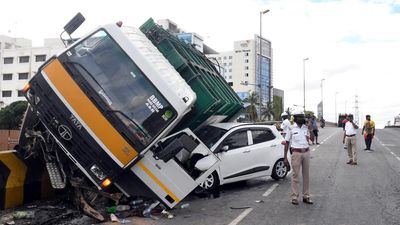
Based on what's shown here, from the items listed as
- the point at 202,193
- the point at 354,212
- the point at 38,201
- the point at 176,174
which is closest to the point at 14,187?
the point at 38,201

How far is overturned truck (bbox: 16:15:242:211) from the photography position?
6.44 meters

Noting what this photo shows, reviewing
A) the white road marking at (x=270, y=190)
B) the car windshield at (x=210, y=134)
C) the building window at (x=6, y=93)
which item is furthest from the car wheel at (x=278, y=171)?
the building window at (x=6, y=93)

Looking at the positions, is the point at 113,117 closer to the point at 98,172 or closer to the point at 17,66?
the point at 98,172

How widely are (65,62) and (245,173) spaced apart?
4898mm

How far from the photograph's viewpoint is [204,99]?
26.3 ft

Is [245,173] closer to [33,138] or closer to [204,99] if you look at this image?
[204,99]

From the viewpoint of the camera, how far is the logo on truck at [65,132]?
257 inches

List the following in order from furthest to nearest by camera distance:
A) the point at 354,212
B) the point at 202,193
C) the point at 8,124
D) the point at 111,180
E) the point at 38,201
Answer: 1. the point at 8,124
2. the point at 202,193
3. the point at 38,201
4. the point at 354,212
5. the point at 111,180

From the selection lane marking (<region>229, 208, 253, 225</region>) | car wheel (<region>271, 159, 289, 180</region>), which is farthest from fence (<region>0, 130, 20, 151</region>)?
lane marking (<region>229, 208, 253, 225</region>)

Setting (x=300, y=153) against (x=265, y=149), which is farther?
(x=265, y=149)

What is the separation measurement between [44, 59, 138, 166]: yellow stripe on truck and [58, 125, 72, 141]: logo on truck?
0.30m

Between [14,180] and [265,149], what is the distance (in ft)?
18.6

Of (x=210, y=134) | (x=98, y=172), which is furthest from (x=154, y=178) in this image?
(x=210, y=134)

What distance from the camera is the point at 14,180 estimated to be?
7.47m
